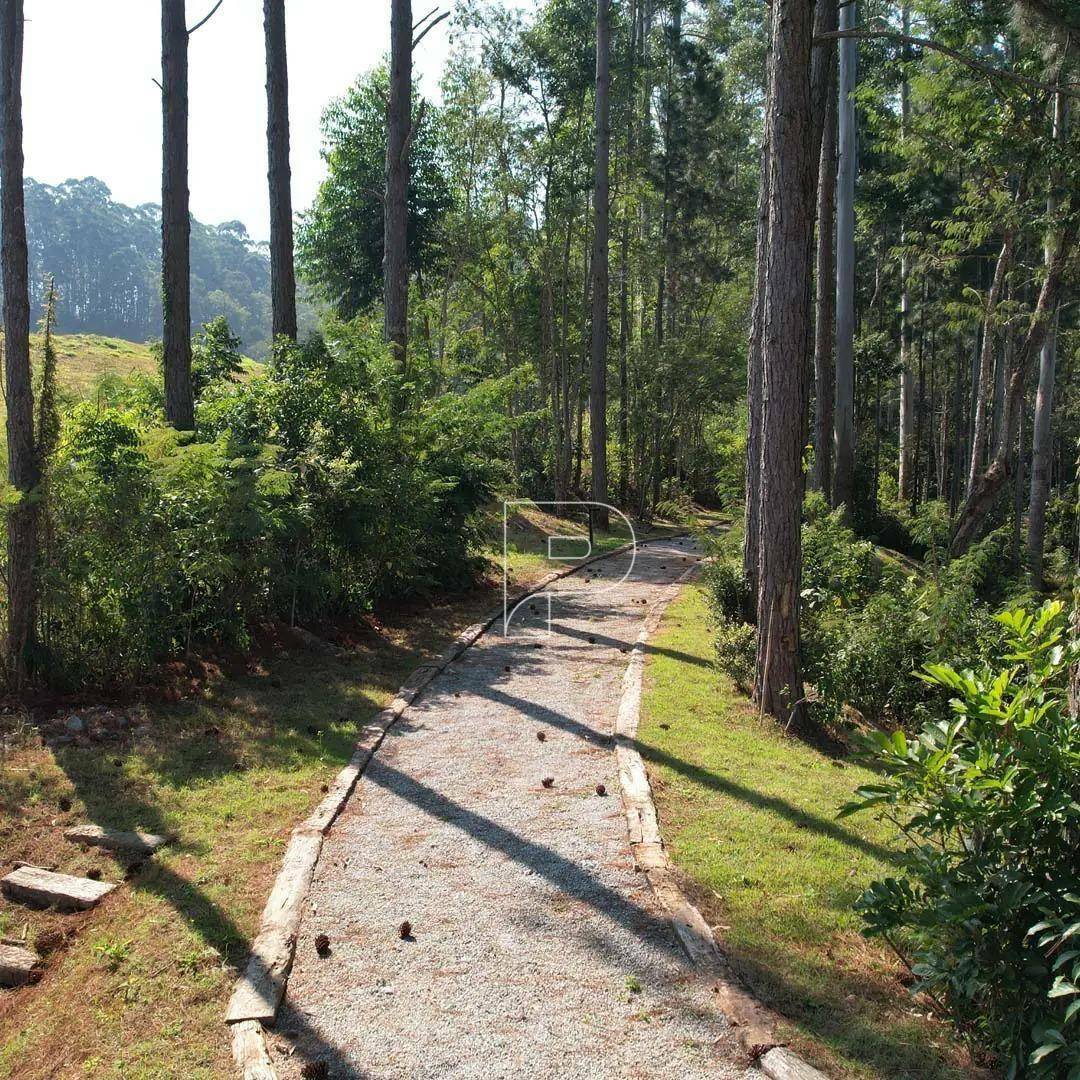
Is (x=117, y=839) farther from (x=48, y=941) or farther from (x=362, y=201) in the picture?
(x=362, y=201)

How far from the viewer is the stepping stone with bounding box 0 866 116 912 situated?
445cm

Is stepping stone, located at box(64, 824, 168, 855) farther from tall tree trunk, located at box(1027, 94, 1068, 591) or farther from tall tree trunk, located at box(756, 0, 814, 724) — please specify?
tall tree trunk, located at box(1027, 94, 1068, 591)

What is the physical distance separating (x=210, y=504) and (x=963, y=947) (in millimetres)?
6352

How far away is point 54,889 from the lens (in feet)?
14.8

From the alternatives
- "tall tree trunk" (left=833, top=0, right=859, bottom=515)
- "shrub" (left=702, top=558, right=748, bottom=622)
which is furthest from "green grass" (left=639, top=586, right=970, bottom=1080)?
"tall tree trunk" (left=833, top=0, right=859, bottom=515)

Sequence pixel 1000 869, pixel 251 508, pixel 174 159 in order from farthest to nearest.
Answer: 1. pixel 174 159
2. pixel 251 508
3. pixel 1000 869

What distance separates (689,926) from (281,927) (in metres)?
1.81

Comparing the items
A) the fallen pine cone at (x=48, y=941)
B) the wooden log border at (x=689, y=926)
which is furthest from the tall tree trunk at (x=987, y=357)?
the fallen pine cone at (x=48, y=941)

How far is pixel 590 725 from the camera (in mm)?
7367

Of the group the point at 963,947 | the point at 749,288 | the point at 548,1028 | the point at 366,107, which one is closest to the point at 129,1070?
the point at 548,1028

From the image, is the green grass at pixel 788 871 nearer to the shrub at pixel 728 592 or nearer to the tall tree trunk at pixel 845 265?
the shrub at pixel 728 592

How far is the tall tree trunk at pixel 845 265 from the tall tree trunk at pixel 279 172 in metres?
11.0

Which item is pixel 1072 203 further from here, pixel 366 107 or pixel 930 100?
pixel 366 107

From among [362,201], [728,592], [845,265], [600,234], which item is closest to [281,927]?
[728,592]
